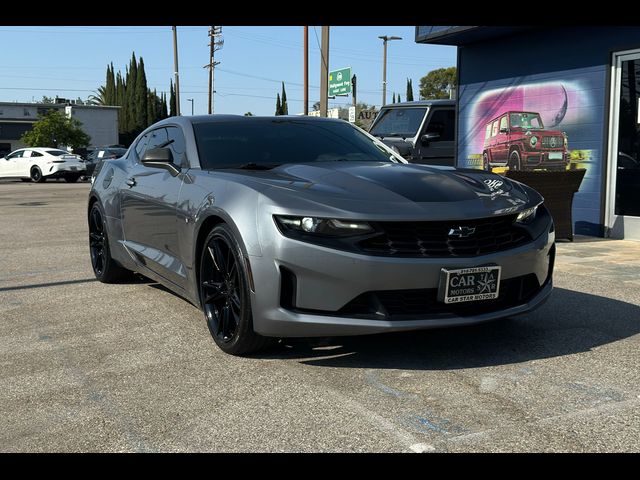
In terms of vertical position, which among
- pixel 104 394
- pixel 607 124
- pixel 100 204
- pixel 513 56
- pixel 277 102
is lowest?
pixel 104 394

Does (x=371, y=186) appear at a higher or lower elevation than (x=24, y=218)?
higher

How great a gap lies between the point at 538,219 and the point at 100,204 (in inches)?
155

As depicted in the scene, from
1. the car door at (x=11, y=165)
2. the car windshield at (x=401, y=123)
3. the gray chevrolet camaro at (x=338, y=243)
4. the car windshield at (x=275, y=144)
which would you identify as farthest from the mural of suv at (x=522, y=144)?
the car door at (x=11, y=165)

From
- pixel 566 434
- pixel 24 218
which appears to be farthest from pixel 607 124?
pixel 24 218

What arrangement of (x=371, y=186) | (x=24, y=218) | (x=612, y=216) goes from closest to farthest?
(x=371, y=186), (x=612, y=216), (x=24, y=218)

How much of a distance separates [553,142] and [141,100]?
76774 mm

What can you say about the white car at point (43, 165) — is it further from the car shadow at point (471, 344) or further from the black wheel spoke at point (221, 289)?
the car shadow at point (471, 344)

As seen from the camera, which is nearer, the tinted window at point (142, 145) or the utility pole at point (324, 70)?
the tinted window at point (142, 145)

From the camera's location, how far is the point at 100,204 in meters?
6.61

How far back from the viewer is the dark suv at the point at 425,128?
1316 centimetres

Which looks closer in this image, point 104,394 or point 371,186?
point 104,394

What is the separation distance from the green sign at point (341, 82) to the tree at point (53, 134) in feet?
106

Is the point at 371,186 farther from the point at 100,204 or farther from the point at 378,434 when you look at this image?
the point at 100,204

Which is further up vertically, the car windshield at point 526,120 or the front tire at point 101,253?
the car windshield at point 526,120
